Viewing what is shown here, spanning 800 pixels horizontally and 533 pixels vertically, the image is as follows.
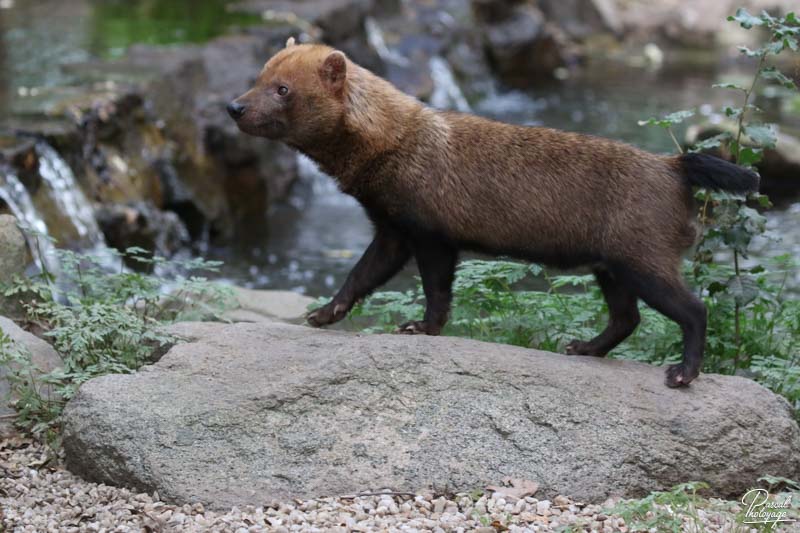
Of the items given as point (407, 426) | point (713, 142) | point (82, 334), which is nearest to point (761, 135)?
point (713, 142)

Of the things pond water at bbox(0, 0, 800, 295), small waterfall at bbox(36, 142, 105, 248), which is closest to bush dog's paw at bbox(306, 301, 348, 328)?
pond water at bbox(0, 0, 800, 295)

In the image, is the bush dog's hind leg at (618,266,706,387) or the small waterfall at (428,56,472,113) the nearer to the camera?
the bush dog's hind leg at (618,266,706,387)

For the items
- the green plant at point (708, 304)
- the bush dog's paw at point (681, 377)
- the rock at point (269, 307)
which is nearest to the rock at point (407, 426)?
the bush dog's paw at point (681, 377)

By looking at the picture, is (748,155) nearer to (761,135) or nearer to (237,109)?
(761,135)

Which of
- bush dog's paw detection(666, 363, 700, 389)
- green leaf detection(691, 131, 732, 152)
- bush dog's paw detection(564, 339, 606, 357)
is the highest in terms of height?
green leaf detection(691, 131, 732, 152)

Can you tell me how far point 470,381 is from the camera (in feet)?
16.8

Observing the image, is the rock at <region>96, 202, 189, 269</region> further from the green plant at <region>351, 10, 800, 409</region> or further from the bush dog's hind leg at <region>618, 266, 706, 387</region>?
the bush dog's hind leg at <region>618, 266, 706, 387</region>

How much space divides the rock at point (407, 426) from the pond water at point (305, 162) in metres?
5.13

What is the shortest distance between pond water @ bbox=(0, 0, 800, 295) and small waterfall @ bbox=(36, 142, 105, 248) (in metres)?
1.08

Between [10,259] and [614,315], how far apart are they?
141 inches

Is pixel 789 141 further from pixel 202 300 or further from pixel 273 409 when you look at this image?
pixel 273 409

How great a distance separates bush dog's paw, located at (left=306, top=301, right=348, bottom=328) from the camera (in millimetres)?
6145

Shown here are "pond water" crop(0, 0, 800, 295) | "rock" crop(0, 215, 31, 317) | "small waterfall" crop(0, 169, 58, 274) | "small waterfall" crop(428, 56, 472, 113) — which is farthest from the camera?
"small waterfall" crop(428, 56, 472, 113)

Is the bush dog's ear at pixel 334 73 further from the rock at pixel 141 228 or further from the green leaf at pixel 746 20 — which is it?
the rock at pixel 141 228
